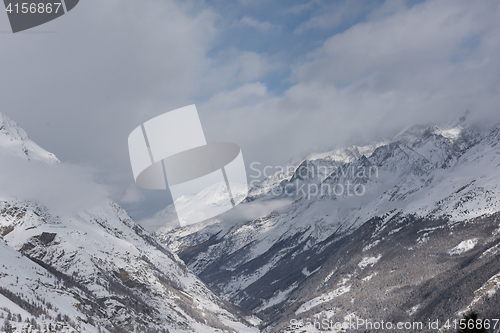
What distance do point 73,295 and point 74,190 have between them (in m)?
118

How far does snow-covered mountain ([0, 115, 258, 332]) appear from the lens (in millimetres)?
74500

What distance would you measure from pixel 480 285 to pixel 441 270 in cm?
4949

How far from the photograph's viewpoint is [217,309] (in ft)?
654

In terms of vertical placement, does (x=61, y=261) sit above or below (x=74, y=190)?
below

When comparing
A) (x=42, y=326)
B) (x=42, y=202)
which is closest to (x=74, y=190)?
(x=42, y=202)

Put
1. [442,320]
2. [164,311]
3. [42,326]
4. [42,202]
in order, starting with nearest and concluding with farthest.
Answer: [42,326], [164,311], [442,320], [42,202]

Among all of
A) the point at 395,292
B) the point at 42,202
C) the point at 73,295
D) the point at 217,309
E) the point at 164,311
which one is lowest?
the point at 395,292

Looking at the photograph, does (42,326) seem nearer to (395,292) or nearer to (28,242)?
(28,242)

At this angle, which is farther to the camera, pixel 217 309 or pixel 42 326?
pixel 217 309

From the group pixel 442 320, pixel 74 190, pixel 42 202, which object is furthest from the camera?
pixel 74 190

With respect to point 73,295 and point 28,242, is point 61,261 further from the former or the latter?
point 73,295

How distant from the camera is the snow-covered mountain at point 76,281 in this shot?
244 feet

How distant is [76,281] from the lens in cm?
11350

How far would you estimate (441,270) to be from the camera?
195 m
